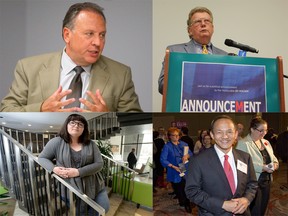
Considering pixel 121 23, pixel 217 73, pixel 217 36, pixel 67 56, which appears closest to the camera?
pixel 217 73

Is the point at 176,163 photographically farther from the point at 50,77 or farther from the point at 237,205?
the point at 50,77

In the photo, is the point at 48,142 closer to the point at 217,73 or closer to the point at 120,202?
the point at 120,202

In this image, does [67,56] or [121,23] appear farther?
[121,23]

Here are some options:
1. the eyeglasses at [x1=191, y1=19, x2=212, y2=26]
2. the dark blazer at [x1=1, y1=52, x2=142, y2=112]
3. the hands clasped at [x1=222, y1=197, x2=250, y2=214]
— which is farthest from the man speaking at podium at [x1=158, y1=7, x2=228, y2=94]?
the hands clasped at [x1=222, y1=197, x2=250, y2=214]

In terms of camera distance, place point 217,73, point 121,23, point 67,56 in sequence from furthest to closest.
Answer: point 121,23 < point 67,56 < point 217,73

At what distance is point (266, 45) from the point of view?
3338mm

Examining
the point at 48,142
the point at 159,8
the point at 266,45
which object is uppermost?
the point at 159,8

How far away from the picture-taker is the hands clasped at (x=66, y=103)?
2.10 meters

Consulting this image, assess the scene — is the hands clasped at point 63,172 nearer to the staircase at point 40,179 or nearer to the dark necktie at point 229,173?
the staircase at point 40,179

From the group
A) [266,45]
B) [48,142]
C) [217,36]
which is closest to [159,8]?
[217,36]

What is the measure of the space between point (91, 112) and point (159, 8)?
1.42 metres

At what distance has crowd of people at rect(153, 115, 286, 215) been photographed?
7.07 ft

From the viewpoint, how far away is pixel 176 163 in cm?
220

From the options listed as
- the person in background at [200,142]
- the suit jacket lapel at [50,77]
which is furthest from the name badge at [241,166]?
the suit jacket lapel at [50,77]
